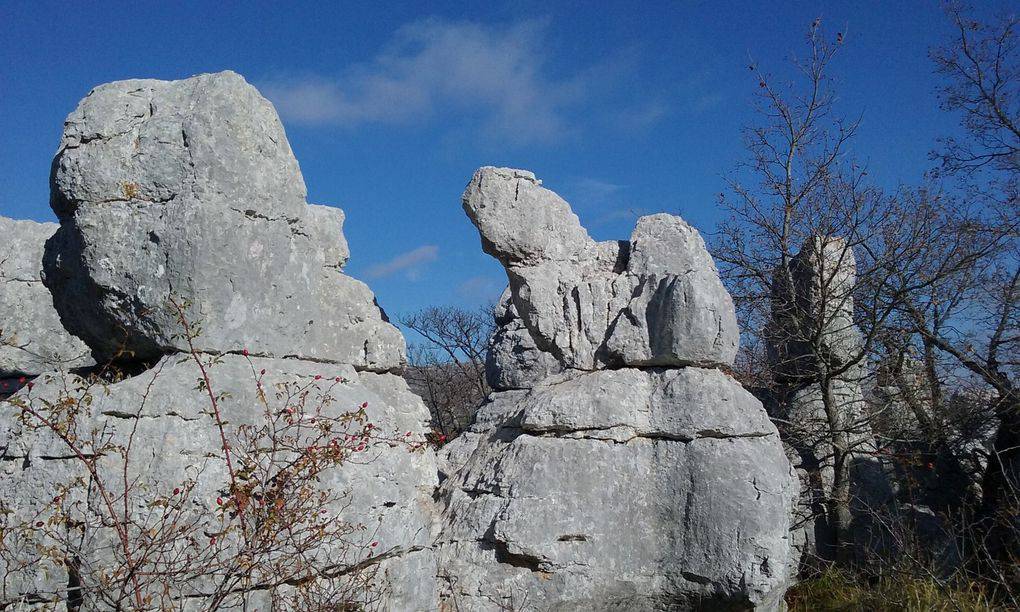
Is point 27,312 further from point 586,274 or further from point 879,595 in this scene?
point 879,595

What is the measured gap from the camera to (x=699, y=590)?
538 cm

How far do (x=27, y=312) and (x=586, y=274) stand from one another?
15.9ft

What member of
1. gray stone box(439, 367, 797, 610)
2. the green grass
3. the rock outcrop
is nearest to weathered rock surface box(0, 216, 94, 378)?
the rock outcrop

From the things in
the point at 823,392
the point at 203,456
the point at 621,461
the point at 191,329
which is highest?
the point at 823,392

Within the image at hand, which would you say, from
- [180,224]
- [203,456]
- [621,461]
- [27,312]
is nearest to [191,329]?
[180,224]

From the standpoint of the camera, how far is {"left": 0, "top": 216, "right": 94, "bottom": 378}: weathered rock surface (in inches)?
280

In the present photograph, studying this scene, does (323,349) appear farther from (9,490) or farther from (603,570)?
(603,570)

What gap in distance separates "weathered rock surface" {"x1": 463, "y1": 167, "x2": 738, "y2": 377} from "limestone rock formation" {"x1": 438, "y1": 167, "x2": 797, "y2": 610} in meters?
0.01

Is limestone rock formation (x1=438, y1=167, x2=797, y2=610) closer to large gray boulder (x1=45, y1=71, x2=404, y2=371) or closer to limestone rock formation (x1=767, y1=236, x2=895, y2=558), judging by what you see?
large gray boulder (x1=45, y1=71, x2=404, y2=371)

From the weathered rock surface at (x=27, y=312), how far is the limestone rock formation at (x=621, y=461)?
12.9ft

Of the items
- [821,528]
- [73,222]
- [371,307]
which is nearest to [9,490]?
[73,222]

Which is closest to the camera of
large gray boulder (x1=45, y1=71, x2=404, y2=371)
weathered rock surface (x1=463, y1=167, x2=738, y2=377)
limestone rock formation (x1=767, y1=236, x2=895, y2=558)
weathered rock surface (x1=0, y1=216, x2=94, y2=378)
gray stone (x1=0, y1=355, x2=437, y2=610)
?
gray stone (x1=0, y1=355, x2=437, y2=610)

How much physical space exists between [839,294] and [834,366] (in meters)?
0.87

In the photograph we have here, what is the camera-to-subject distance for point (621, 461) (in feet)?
18.3
